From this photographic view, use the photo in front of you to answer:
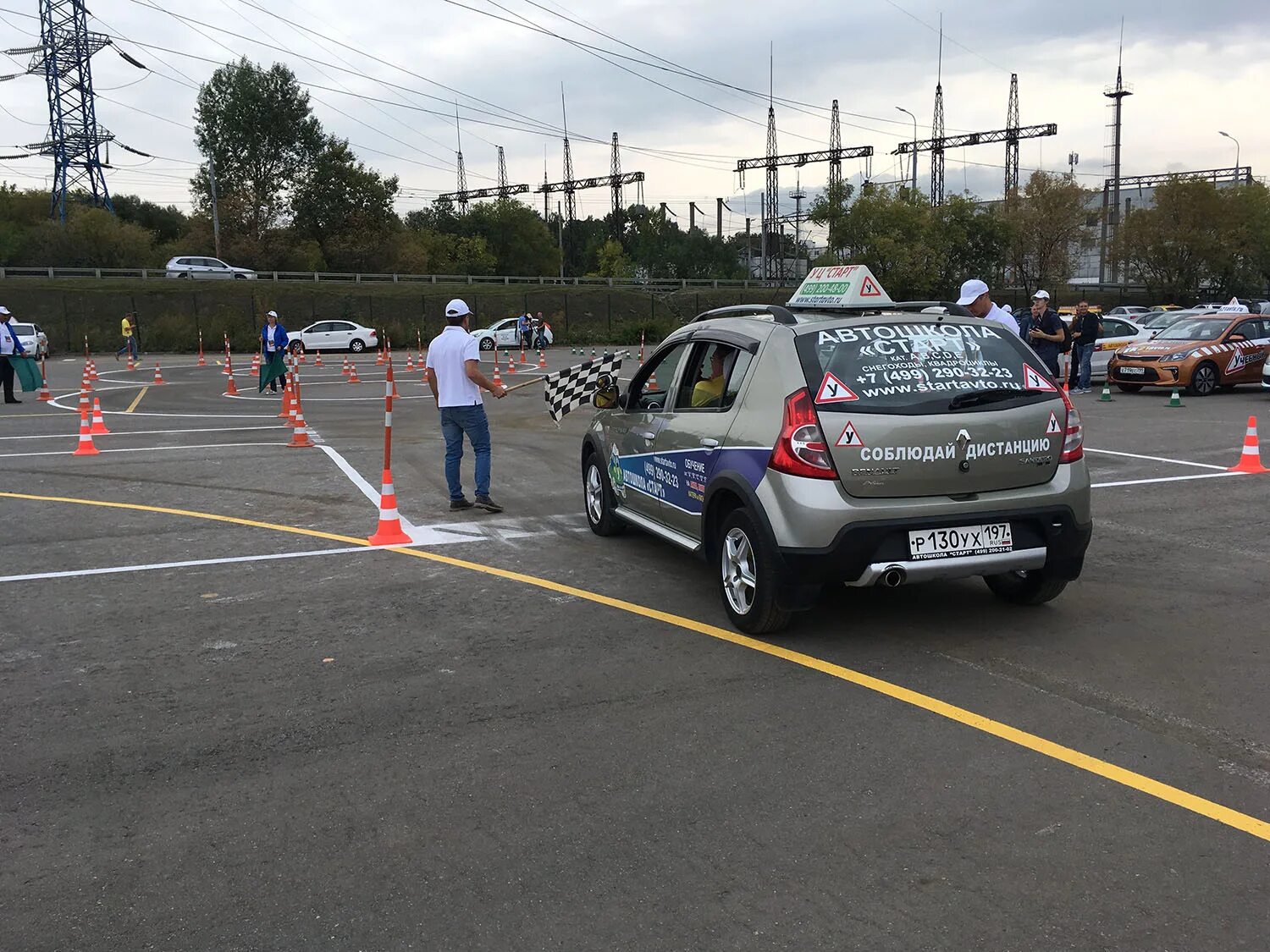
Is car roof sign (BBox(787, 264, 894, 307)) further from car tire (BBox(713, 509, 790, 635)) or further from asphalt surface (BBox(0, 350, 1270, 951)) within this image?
asphalt surface (BBox(0, 350, 1270, 951))

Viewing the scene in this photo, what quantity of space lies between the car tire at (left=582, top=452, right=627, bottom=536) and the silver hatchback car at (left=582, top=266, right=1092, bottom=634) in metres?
1.88


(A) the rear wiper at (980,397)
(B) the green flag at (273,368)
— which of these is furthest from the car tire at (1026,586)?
(B) the green flag at (273,368)

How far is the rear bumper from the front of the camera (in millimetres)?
5375

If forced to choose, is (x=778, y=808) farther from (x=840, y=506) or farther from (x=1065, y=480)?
(x=1065, y=480)

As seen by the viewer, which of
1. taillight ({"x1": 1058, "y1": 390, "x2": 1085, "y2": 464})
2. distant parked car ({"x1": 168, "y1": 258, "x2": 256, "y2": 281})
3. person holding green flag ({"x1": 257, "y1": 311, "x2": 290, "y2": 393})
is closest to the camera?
taillight ({"x1": 1058, "y1": 390, "x2": 1085, "y2": 464})

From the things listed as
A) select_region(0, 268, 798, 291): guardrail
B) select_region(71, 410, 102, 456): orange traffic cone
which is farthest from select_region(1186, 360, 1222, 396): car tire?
select_region(0, 268, 798, 291): guardrail

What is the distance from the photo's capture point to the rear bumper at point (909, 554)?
5375mm

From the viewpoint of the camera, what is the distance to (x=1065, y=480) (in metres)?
5.80

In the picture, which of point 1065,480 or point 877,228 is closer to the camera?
point 1065,480

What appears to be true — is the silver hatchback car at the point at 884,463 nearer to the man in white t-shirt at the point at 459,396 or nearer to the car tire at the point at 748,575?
the car tire at the point at 748,575

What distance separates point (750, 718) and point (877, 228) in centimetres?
5633

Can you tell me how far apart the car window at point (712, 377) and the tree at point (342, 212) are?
76594 mm

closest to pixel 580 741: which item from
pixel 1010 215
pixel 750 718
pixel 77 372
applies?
pixel 750 718

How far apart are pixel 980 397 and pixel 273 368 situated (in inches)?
773
